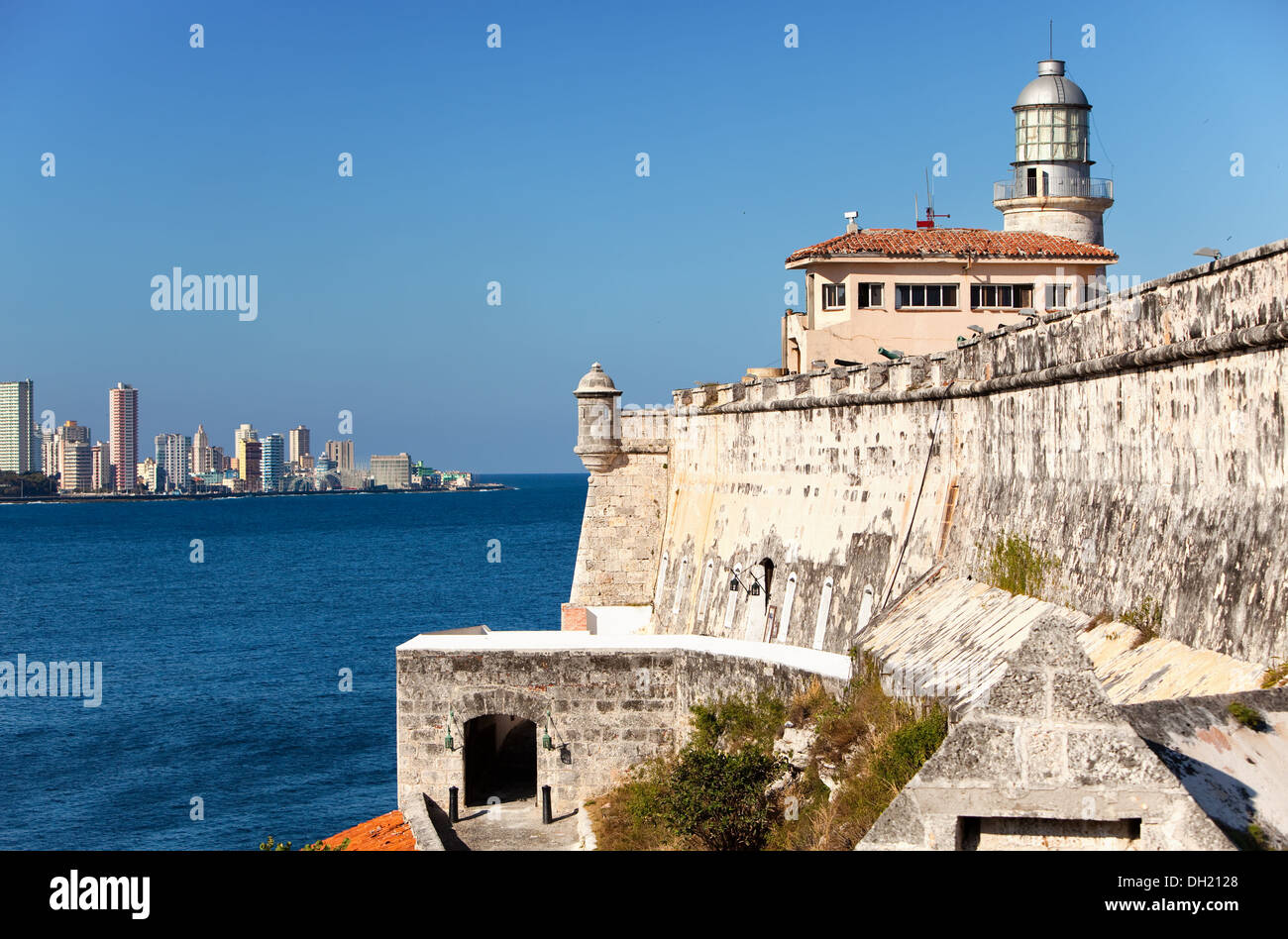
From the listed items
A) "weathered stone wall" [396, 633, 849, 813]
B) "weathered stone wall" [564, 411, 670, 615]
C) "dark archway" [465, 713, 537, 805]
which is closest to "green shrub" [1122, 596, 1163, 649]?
"weathered stone wall" [396, 633, 849, 813]

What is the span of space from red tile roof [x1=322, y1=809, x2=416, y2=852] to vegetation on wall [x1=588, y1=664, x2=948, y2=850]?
276cm

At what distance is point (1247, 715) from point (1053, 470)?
8.34 meters

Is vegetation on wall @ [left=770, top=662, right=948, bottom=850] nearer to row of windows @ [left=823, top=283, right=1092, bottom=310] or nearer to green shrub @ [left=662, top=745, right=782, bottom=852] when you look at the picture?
green shrub @ [left=662, top=745, right=782, bottom=852]

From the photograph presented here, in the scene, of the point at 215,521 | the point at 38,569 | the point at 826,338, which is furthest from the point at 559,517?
the point at 826,338

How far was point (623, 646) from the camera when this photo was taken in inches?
869

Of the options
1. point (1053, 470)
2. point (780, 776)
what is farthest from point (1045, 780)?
point (780, 776)

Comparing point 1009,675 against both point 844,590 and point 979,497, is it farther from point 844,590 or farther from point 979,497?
point 844,590

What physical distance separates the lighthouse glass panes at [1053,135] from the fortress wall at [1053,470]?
49.8 feet

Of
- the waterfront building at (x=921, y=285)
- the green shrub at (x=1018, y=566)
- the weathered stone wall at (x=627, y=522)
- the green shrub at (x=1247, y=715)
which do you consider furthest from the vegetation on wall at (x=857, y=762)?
the waterfront building at (x=921, y=285)

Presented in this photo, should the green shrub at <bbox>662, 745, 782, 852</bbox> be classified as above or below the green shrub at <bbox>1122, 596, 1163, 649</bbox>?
below

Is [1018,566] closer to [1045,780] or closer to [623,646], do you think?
[623,646]

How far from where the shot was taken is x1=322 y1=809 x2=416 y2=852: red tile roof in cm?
2097

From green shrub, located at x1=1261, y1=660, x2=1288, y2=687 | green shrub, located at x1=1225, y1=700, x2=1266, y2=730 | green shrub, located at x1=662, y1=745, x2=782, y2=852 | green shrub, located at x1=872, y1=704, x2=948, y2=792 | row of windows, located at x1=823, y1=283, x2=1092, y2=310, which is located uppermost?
row of windows, located at x1=823, y1=283, x2=1092, y2=310
